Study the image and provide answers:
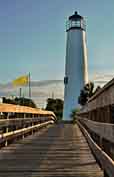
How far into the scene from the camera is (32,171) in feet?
23.7

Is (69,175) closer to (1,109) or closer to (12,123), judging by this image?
(1,109)

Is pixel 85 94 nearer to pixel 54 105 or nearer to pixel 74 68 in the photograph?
pixel 74 68

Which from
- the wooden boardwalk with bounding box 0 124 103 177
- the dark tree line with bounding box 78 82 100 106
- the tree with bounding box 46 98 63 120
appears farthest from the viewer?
the tree with bounding box 46 98 63 120

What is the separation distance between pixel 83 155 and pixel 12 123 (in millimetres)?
2827

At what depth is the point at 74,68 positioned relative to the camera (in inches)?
2675

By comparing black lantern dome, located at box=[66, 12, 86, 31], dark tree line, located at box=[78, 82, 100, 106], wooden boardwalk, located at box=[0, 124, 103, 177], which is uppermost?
black lantern dome, located at box=[66, 12, 86, 31]

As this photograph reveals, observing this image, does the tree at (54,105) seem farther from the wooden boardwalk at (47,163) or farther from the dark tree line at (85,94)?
the wooden boardwalk at (47,163)

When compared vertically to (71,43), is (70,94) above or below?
below


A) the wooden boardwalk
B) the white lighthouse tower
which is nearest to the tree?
the white lighthouse tower

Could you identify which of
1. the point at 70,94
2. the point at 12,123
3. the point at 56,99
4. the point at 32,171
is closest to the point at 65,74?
the point at 70,94

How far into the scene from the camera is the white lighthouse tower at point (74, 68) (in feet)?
223

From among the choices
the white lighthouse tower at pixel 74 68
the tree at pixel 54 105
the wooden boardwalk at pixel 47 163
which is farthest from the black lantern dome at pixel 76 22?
the wooden boardwalk at pixel 47 163

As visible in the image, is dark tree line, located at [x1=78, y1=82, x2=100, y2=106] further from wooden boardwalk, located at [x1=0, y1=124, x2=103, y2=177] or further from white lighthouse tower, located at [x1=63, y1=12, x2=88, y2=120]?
wooden boardwalk, located at [x1=0, y1=124, x2=103, y2=177]

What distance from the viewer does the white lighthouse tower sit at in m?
67.9
